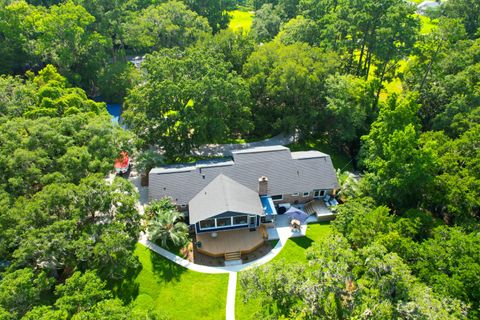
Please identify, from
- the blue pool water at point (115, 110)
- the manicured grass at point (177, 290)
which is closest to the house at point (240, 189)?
the manicured grass at point (177, 290)

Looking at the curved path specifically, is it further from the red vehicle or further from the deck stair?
the red vehicle

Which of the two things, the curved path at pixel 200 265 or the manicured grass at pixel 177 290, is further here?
the curved path at pixel 200 265

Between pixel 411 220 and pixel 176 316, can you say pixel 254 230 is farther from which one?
pixel 411 220

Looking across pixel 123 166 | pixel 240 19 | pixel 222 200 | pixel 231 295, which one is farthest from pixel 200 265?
pixel 240 19

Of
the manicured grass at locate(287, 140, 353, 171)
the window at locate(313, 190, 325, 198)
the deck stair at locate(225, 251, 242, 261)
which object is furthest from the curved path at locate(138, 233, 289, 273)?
the manicured grass at locate(287, 140, 353, 171)

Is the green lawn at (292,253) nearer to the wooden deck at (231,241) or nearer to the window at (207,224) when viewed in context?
the wooden deck at (231,241)

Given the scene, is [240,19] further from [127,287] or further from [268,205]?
[127,287]
